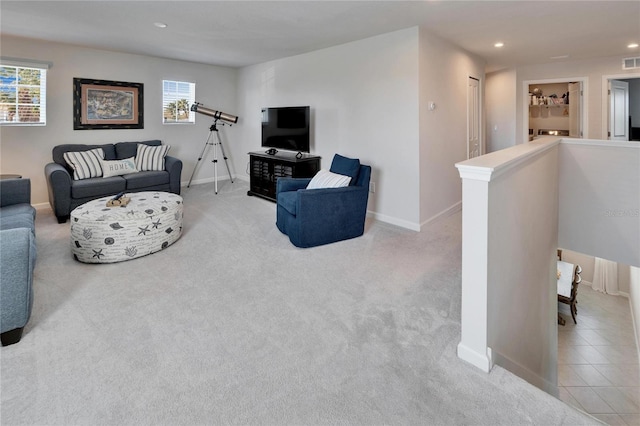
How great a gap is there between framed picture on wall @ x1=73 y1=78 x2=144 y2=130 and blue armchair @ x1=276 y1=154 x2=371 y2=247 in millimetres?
3464

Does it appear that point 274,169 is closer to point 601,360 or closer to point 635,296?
point 601,360

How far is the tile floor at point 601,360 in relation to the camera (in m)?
4.25

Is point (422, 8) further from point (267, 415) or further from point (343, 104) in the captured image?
point (267, 415)

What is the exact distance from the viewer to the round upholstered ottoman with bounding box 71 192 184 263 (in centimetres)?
309

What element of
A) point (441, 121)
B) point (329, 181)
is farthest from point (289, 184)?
point (441, 121)

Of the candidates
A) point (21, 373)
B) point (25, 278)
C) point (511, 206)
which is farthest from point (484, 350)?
point (25, 278)

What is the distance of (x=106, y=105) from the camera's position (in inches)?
218

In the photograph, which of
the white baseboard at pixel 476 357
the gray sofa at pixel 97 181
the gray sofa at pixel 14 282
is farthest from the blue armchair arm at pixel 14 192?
the white baseboard at pixel 476 357

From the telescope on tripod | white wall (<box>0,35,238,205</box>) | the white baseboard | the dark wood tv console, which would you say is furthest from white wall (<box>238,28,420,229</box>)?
the white baseboard

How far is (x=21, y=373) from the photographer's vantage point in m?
1.75

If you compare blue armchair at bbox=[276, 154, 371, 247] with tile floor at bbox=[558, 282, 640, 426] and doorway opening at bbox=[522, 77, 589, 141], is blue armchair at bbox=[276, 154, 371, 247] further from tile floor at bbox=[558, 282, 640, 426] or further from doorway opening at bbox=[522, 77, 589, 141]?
doorway opening at bbox=[522, 77, 589, 141]

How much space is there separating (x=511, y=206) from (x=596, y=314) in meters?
6.04

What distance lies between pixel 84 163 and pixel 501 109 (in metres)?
7.26

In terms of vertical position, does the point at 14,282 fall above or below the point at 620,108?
below
